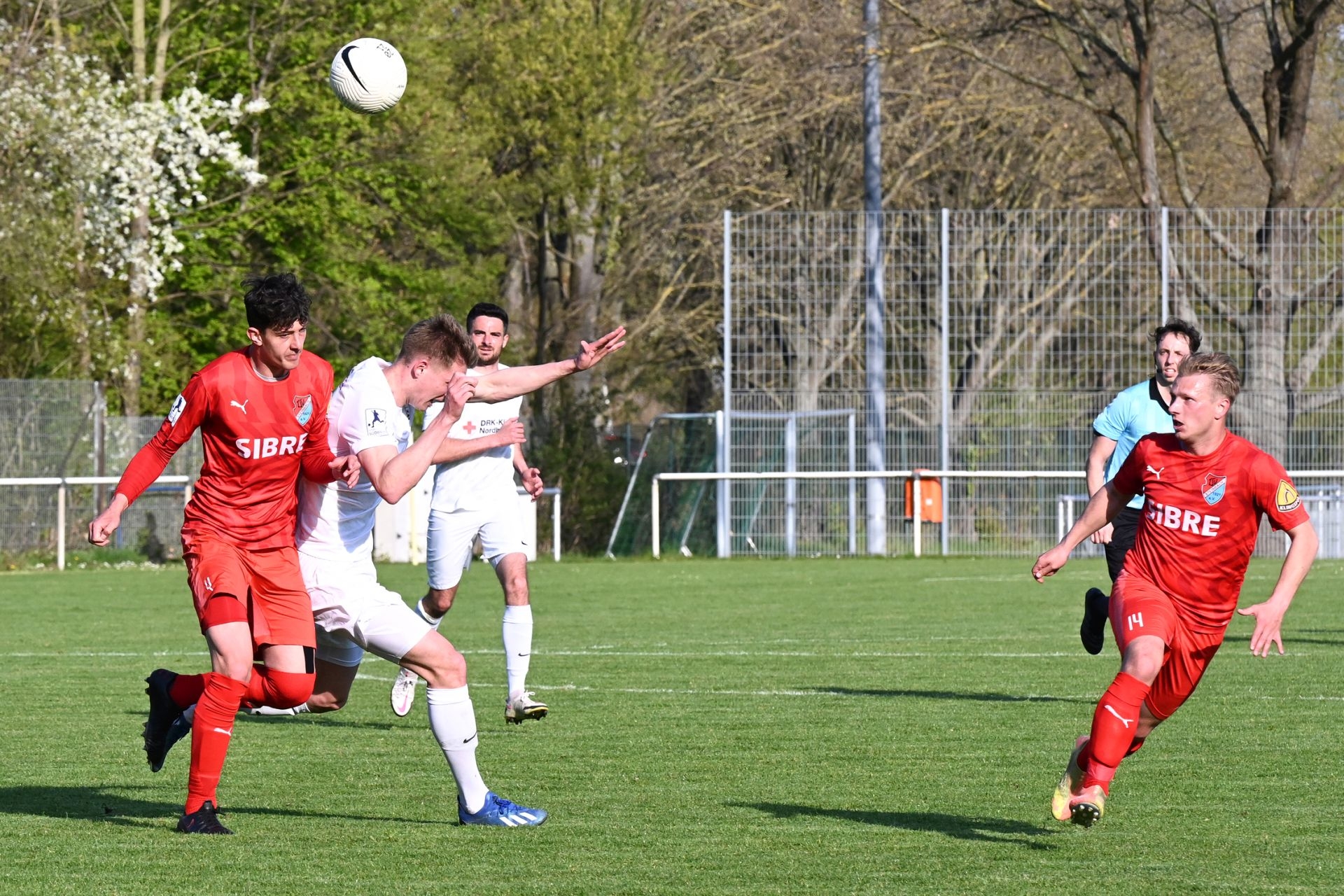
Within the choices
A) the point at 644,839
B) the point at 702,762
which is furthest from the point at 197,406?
the point at 702,762

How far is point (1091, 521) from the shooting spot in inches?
265

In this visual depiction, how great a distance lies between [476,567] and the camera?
23.5 metres

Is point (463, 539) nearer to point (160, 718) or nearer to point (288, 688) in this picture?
point (160, 718)

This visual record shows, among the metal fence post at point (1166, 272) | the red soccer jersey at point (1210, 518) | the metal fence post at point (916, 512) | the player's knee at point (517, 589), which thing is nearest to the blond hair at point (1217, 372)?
the red soccer jersey at point (1210, 518)

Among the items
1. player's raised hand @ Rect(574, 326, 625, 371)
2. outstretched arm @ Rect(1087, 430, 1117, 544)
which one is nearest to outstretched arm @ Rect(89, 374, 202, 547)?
player's raised hand @ Rect(574, 326, 625, 371)

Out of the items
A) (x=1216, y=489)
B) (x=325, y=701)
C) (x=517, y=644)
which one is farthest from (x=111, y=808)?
(x=1216, y=489)

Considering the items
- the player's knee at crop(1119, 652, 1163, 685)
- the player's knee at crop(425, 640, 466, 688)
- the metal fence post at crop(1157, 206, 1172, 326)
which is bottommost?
the player's knee at crop(425, 640, 466, 688)

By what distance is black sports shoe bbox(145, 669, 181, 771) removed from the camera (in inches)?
276

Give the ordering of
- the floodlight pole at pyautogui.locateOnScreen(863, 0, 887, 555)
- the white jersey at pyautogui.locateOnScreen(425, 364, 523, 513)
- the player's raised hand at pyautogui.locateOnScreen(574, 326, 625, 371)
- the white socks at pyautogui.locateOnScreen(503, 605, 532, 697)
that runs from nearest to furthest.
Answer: the player's raised hand at pyautogui.locateOnScreen(574, 326, 625, 371), the white socks at pyautogui.locateOnScreen(503, 605, 532, 697), the white jersey at pyautogui.locateOnScreen(425, 364, 523, 513), the floodlight pole at pyautogui.locateOnScreen(863, 0, 887, 555)

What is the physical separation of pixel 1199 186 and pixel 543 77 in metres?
14.6

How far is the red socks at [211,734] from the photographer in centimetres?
658

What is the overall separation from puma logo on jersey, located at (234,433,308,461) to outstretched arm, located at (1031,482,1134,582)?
2704 millimetres

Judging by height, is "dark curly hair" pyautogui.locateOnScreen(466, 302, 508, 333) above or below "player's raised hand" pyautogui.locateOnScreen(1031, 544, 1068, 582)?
above

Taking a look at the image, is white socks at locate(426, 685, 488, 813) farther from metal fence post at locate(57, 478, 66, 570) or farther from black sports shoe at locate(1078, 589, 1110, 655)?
metal fence post at locate(57, 478, 66, 570)
